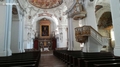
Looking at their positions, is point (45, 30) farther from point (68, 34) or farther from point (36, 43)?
point (68, 34)

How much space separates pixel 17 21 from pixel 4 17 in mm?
3027

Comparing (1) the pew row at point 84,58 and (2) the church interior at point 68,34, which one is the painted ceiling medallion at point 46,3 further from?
(1) the pew row at point 84,58

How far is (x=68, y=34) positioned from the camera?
34.7 ft

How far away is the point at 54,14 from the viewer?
1705cm

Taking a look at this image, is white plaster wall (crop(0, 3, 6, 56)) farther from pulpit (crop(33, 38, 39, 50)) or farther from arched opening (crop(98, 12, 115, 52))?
pulpit (crop(33, 38, 39, 50))

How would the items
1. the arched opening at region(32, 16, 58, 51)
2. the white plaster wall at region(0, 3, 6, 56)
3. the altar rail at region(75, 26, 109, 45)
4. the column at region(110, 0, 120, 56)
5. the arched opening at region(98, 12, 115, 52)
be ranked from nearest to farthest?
the column at region(110, 0, 120, 56)
the white plaster wall at region(0, 3, 6, 56)
the altar rail at region(75, 26, 109, 45)
the arched opening at region(98, 12, 115, 52)
the arched opening at region(32, 16, 58, 51)

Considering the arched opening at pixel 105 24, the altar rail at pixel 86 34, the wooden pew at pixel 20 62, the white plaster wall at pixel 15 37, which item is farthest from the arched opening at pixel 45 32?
the wooden pew at pixel 20 62

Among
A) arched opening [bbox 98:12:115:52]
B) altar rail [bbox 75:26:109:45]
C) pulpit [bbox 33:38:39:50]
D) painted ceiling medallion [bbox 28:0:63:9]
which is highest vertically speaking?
painted ceiling medallion [bbox 28:0:63:9]

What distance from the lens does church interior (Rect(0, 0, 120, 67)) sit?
120 inches

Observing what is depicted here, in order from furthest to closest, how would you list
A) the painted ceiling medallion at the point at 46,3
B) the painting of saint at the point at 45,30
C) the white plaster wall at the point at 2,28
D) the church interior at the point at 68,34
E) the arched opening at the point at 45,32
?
the painting of saint at the point at 45,30, the arched opening at the point at 45,32, the painted ceiling medallion at the point at 46,3, the white plaster wall at the point at 2,28, the church interior at the point at 68,34

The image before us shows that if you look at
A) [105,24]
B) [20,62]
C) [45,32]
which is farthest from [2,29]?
[45,32]

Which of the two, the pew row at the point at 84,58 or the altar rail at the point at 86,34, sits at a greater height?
the altar rail at the point at 86,34

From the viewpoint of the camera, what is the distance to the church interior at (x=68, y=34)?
10.0 feet

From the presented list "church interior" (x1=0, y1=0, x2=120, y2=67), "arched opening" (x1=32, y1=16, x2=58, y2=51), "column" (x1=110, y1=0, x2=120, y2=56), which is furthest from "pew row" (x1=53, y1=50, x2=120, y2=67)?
"arched opening" (x1=32, y1=16, x2=58, y2=51)
